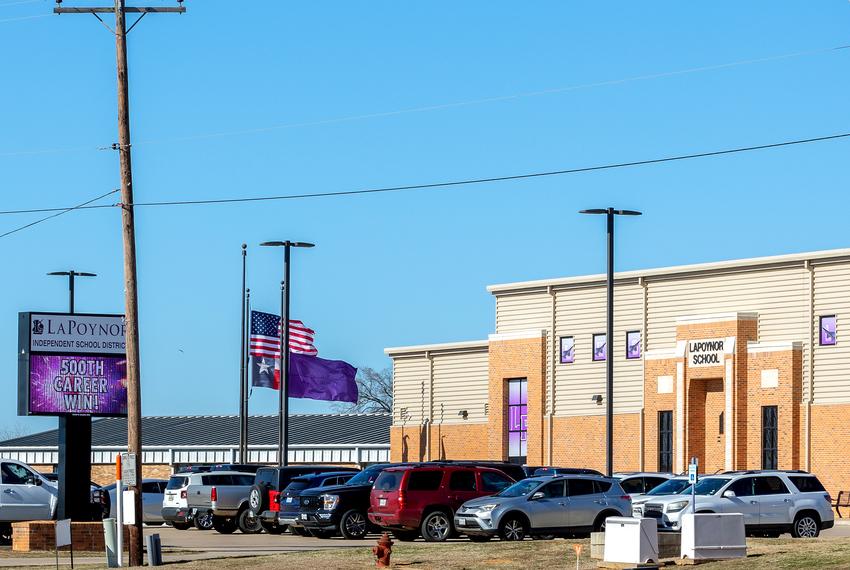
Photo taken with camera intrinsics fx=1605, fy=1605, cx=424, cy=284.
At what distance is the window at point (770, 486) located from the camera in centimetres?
3616

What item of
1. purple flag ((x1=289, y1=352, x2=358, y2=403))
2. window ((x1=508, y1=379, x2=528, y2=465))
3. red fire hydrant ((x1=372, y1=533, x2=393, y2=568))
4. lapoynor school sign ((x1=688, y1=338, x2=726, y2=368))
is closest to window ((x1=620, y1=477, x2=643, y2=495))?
red fire hydrant ((x1=372, y1=533, x2=393, y2=568))

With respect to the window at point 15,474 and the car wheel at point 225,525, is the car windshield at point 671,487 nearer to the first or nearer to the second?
the car wheel at point 225,525

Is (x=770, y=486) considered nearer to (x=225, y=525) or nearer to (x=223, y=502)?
(x=223, y=502)

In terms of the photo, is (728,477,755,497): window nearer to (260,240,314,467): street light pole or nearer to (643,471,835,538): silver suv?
(643,471,835,538): silver suv

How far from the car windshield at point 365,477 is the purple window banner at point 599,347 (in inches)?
953

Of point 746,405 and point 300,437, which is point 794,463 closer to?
point 746,405

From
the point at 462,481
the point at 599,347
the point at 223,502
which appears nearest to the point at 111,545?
the point at 462,481

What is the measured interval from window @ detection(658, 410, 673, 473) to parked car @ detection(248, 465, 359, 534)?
781 inches

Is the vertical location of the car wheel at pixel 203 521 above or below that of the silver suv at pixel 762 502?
below

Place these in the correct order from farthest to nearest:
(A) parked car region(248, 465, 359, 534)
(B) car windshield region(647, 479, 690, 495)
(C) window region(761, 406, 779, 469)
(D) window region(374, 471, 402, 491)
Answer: (C) window region(761, 406, 779, 469) < (A) parked car region(248, 465, 359, 534) < (B) car windshield region(647, 479, 690, 495) < (D) window region(374, 471, 402, 491)

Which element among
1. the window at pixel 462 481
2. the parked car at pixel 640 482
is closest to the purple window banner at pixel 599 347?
the parked car at pixel 640 482

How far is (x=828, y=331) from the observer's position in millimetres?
53500

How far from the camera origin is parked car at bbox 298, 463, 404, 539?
37125 millimetres

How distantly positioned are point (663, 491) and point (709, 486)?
1445 millimetres
